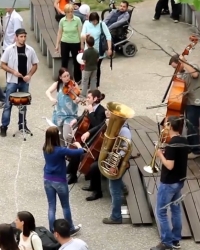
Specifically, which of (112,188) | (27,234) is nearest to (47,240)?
(27,234)

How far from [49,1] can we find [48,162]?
31.6 ft

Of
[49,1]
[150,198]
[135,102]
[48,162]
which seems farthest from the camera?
[49,1]

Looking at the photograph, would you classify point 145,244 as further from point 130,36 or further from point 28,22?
point 28,22

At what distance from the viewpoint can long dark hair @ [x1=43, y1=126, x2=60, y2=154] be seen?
25.9 feet

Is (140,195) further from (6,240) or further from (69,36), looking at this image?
(69,36)

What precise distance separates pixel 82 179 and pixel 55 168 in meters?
1.92

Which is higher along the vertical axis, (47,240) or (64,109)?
(64,109)

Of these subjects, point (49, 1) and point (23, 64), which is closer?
point (23, 64)

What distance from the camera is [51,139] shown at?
7934 millimetres

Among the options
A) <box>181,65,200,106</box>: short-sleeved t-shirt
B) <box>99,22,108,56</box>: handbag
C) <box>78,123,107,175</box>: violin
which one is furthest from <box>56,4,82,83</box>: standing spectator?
<box>78,123,107,175</box>: violin

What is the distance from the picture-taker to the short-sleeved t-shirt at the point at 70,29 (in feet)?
43.7

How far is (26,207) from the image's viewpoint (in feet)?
30.2

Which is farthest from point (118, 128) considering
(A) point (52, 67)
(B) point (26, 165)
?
(A) point (52, 67)

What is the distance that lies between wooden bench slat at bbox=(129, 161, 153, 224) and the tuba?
675 millimetres
